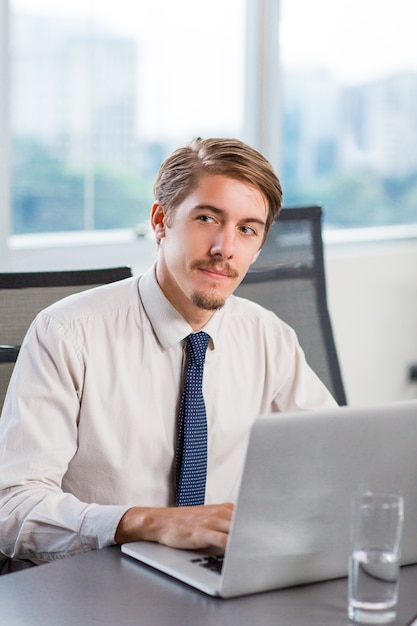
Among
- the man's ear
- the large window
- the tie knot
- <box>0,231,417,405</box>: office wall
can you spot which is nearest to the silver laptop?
the tie knot

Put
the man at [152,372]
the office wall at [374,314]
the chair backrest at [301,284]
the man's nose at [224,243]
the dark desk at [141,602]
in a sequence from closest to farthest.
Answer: the dark desk at [141,602], the man at [152,372], the man's nose at [224,243], the chair backrest at [301,284], the office wall at [374,314]

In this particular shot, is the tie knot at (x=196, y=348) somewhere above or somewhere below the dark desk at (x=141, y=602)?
above

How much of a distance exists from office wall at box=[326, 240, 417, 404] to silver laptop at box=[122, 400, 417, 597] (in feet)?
8.55

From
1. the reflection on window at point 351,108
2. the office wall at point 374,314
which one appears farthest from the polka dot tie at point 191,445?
the reflection on window at point 351,108

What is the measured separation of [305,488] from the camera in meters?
1.21

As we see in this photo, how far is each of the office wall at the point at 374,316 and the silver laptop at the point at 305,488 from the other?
2.61 metres

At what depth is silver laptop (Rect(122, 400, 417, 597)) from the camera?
1184mm

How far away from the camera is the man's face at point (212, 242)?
180cm

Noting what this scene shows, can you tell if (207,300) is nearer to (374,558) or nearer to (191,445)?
(191,445)

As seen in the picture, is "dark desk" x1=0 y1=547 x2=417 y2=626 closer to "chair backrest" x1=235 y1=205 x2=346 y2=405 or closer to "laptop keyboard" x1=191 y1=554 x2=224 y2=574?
"laptop keyboard" x1=191 y1=554 x2=224 y2=574

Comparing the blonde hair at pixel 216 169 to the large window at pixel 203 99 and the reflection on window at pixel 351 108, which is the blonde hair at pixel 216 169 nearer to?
the large window at pixel 203 99

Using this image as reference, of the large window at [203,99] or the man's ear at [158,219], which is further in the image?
→ the large window at [203,99]

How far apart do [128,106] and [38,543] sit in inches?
79.0

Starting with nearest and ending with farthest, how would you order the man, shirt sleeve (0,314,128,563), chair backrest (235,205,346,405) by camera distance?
shirt sleeve (0,314,128,563), the man, chair backrest (235,205,346,405)
